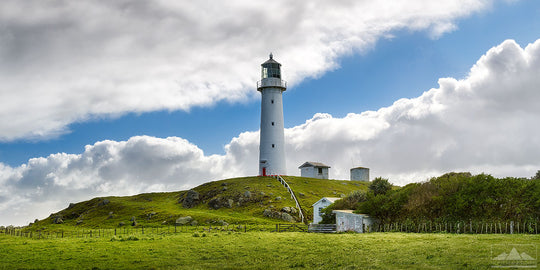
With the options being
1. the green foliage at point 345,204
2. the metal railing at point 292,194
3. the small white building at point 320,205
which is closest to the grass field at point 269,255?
the green foliage at point 345,204

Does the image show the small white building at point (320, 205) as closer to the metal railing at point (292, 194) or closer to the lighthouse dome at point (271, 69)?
the metal railing at point (292, 194)

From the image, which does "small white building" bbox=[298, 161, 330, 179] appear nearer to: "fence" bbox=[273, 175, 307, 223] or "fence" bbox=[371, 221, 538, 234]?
"fence" bbox=[273, 175, 307, 223]

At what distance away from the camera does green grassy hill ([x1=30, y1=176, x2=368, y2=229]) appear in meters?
72.3

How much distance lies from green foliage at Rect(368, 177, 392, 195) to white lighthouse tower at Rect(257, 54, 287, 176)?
38.0 meters

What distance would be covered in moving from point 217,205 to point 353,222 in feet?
128

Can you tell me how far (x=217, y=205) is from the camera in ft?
268

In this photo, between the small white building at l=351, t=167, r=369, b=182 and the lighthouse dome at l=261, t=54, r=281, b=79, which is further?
the small white building at l=351, t=167, r=369, b=182

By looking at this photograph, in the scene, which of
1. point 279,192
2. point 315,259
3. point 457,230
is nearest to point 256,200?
point 279,192

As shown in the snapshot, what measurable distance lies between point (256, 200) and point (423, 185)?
36.5 metres

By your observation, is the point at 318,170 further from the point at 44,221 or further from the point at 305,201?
the point at 44,221

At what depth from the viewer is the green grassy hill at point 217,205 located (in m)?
72.3

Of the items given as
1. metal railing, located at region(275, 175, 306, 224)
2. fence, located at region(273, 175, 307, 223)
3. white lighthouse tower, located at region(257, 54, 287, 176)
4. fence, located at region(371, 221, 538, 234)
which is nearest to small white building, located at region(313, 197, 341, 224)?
metal railing, located at region(275, 175, 306, 224)

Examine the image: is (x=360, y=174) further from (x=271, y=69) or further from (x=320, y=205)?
(x=320, y=205)

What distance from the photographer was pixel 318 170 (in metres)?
106
